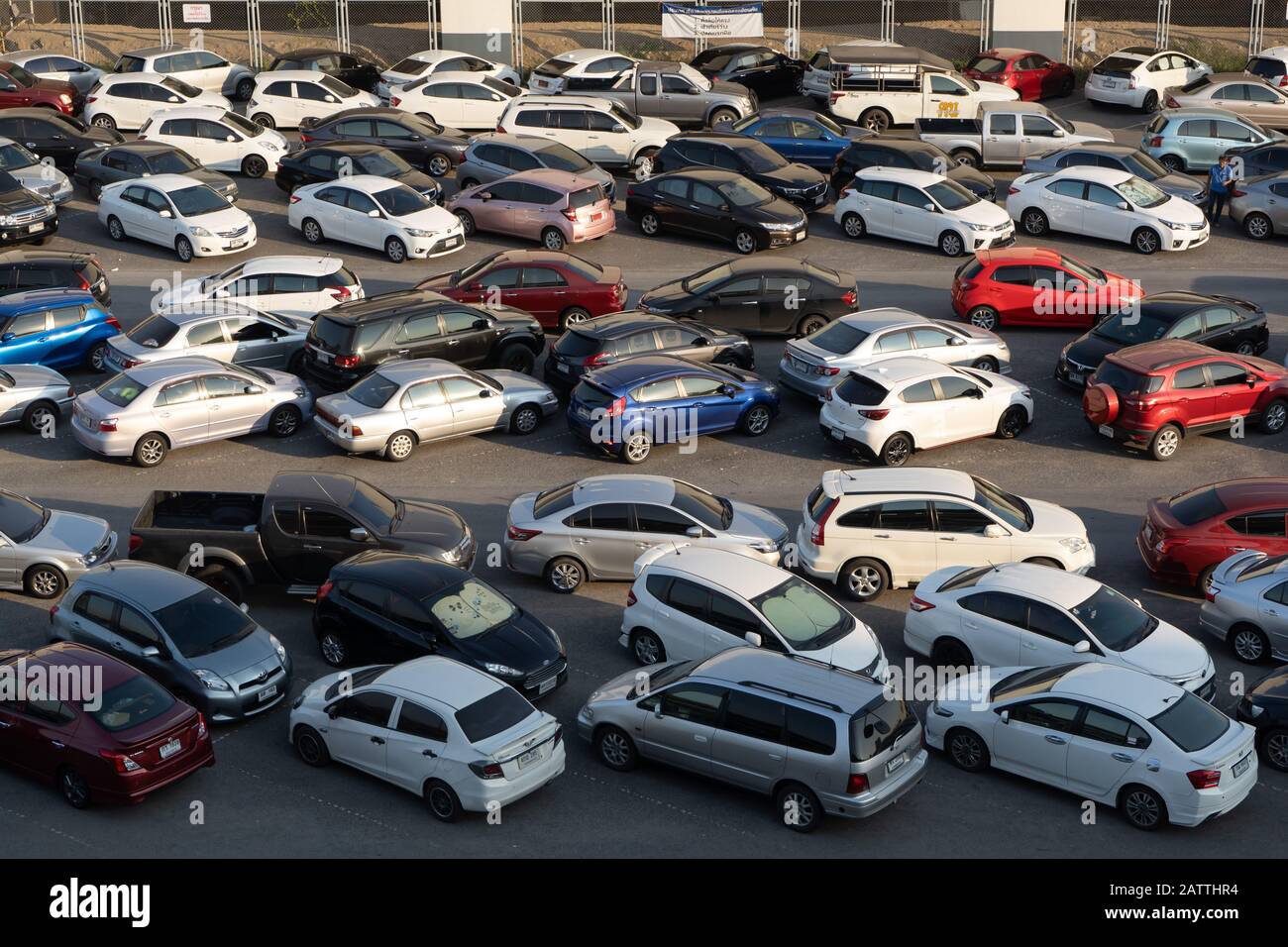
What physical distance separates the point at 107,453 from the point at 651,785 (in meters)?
11.4

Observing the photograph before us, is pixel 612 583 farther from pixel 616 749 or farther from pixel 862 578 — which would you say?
pixel 616 749

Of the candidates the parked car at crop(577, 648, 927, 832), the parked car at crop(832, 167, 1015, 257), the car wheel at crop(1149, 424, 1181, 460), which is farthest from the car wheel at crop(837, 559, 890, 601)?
the parked car at crop(832, 167, 1015, 257)

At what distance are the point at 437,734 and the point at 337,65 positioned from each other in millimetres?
30826

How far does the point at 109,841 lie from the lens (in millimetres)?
14000

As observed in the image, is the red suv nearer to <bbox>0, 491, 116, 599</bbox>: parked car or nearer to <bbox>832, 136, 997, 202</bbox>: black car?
<bbox>832, 136, 997, 202</bbox>: black car

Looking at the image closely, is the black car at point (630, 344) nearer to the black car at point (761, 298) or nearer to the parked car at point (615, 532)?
the black car at point (761, 298)

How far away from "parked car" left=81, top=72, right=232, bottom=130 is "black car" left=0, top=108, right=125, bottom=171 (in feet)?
8.24

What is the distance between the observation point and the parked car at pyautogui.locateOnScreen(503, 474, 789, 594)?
18.9 m

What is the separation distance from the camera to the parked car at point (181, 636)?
1598 cm

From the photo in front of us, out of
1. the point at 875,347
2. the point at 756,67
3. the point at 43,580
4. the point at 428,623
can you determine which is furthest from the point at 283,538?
the point at 756,67

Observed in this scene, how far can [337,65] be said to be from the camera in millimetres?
41500

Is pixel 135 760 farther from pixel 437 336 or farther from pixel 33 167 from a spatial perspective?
pixel 33 167

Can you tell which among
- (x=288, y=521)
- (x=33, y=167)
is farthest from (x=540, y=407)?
(x=33, y=167)

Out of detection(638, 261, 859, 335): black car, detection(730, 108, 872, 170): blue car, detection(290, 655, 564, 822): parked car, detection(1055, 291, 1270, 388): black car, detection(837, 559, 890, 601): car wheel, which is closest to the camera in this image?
detection(290, 655, 564, 822): parked car
